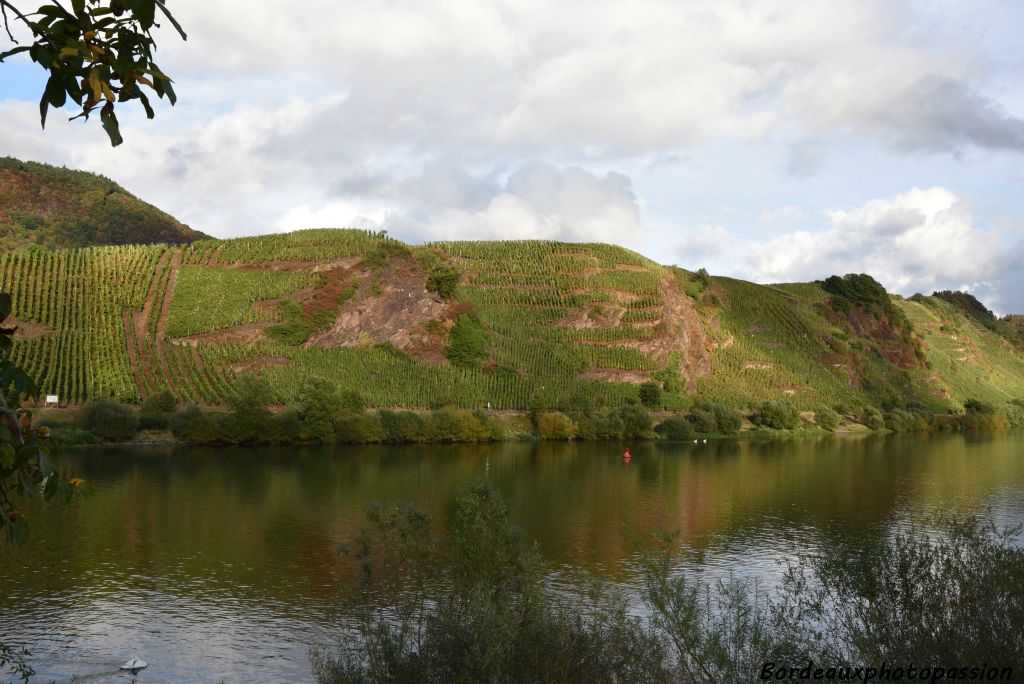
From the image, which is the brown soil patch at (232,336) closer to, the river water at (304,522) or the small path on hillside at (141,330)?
the small path on hillside at (141,330)

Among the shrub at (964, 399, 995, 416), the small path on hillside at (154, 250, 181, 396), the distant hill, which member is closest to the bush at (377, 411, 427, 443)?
the small path on hillside at (154, 250, 181, 396)

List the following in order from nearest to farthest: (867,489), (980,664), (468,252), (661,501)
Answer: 1. (980,664)
2. (661,501)
3. (867,489)
4. (468,252)

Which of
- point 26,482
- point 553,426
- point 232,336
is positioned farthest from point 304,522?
point 232,336

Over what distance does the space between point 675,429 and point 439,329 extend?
106 feet

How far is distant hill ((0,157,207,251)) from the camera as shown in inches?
6132

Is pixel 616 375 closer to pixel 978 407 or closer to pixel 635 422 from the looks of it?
pixel 635 422

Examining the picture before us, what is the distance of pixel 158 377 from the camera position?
3098 inches

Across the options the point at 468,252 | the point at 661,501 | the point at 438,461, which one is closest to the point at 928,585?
the point at 661,501

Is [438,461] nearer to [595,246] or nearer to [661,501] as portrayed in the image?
[661,501]

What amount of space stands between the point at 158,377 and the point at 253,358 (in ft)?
37.8

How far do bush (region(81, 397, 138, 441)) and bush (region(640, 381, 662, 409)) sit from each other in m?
62.4

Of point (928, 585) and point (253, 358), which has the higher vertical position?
point (253, 358)

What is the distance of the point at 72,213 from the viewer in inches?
6599

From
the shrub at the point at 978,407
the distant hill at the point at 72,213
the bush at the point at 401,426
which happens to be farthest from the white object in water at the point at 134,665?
the shrub at the point at 978,407
